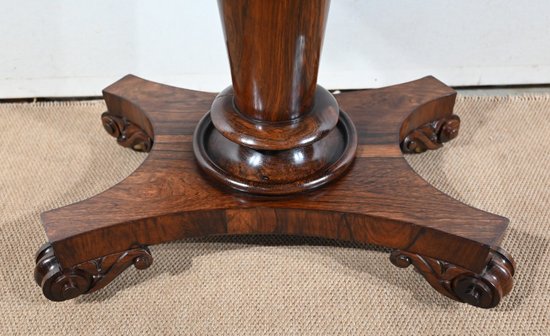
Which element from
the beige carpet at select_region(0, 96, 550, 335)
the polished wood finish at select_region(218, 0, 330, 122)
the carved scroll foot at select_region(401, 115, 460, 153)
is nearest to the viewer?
the polished wood finish at select_region(218, 0, 330, 122)

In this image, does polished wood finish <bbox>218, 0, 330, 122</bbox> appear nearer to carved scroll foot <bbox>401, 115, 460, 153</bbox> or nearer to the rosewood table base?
the rosewood table base

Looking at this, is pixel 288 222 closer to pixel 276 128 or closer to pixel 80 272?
→ pixel 276 128

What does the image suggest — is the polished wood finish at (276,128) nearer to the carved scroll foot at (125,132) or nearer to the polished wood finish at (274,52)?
the polished wood finish at (274,52)

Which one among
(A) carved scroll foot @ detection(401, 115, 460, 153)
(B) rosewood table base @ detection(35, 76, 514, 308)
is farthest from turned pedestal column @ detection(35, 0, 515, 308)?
(A) carved scroll foot @ detection(401, 115, 460, 153)

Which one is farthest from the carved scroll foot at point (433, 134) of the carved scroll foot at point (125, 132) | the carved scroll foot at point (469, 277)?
the carved scroll foot at point (125, 132)

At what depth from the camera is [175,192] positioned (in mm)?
793

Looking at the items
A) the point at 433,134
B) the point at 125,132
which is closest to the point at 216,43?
the point at 125,132

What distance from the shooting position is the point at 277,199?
2.57 ft

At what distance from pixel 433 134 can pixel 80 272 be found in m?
0.58

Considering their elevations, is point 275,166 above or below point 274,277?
above

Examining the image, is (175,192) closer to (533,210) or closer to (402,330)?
(402,330)

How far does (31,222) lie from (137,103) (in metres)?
0.24

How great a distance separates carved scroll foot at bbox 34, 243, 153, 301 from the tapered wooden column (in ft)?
0.48

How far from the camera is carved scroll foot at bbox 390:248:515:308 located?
0.74 meters
